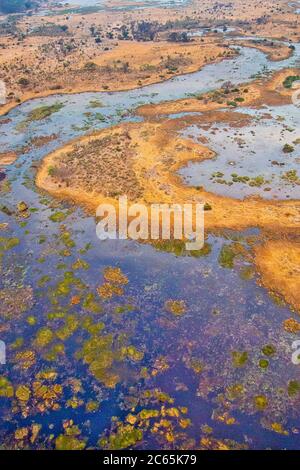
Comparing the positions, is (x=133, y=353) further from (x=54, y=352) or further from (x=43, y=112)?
(x=43, y=112)

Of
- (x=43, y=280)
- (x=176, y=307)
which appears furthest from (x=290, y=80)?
(x=43, y=280)

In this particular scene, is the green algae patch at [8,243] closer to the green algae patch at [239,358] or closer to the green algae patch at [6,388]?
the green algae patch at [6,388]

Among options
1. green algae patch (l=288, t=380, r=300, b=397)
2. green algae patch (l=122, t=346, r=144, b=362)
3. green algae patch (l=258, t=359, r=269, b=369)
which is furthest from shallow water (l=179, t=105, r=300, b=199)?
green algae patch (l=288, t=380, r=300, b=397)

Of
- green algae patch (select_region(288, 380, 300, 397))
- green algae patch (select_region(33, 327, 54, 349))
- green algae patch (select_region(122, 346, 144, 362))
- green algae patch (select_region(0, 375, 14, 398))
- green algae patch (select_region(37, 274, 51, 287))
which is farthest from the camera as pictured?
green algae patch (select_region(37, 274, 51, 287))

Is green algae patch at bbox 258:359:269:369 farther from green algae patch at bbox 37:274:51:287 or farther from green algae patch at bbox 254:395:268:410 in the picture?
green algae patch at bbox 37:274:51:287

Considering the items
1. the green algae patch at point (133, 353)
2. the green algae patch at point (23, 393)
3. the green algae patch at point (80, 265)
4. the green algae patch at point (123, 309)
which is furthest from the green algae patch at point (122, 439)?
the green algae patch at point (80, 265)

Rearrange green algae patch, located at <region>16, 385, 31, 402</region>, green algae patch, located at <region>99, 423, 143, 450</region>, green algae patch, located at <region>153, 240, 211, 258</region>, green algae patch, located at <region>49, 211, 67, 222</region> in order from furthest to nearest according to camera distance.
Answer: green algae patch, located at <region>49, 211, 67, 222</region> → green algae patch, located at <region>153, 240, 211, 258</region> → green algae patch, located at <region>16, 385, 31, 402</region> → green algae patch, located at <region>99, 423, 143, 450</region>
